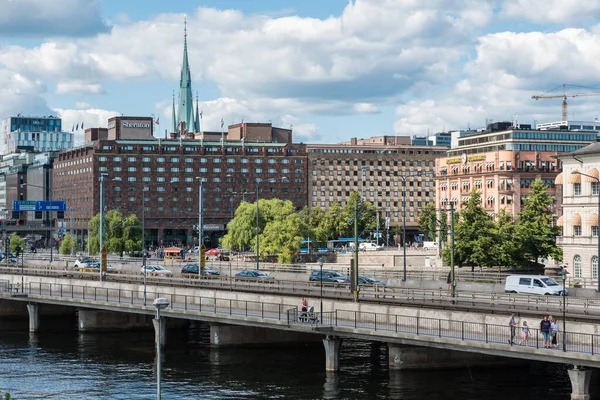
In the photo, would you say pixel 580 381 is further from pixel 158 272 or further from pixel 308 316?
pixel 158 272

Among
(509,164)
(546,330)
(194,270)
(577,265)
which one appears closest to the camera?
(546,330)

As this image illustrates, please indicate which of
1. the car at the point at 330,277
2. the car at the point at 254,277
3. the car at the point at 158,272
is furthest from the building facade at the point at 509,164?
the car at the point at 330,277

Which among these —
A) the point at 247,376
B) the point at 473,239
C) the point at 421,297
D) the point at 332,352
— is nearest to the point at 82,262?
the point at 473,239

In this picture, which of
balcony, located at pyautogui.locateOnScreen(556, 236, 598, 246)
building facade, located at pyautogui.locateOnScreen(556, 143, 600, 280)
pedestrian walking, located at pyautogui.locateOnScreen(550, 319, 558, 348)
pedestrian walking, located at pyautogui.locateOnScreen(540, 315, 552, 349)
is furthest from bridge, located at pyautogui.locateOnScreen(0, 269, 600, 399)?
balcony, located at pyautogui.locateOnScreen(556, 236, 598, 246)

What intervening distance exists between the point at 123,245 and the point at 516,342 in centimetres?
12498

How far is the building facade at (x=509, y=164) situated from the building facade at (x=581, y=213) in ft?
206

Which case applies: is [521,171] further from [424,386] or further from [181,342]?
[424,386]

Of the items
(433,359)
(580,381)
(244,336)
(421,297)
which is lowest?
(433,359)

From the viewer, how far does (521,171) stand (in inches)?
6747

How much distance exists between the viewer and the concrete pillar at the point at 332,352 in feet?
216

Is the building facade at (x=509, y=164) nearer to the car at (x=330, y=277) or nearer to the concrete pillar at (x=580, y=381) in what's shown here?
the car at (x=330, y=277)

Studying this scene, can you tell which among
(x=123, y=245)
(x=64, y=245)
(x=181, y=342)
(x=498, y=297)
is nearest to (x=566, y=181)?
(x=498, y=297)

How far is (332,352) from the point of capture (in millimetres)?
66125

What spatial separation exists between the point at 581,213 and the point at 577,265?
17.3 feet
